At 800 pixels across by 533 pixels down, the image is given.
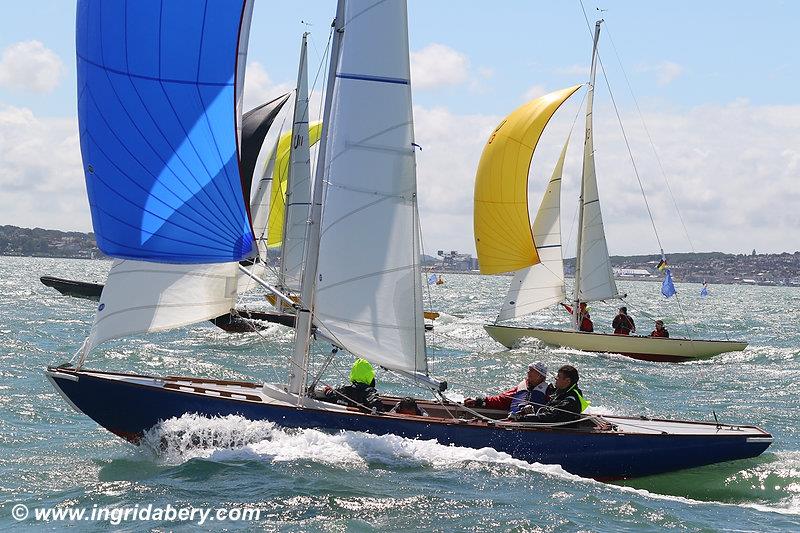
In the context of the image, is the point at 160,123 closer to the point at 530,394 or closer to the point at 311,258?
the point at 311,258

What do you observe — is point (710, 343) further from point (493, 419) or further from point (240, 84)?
point (240, 84)

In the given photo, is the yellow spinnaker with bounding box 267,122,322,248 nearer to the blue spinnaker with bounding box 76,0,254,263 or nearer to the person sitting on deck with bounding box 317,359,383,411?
the person sitting on deck with bounding box 317,359,383,411

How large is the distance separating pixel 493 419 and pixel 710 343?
569 inches

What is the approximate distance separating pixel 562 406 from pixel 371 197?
123 inches

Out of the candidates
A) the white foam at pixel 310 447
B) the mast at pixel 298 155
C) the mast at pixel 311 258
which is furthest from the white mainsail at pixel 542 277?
the white foam at pixel 310 447

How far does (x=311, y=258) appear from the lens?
11.3m

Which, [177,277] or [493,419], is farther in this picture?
[493,419]

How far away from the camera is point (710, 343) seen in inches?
960

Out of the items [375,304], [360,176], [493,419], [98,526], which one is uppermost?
[360,176]

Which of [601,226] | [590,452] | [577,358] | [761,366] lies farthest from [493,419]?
[601,226]

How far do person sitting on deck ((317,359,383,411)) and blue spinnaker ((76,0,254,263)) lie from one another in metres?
2.28

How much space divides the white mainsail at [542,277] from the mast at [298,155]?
6090mm

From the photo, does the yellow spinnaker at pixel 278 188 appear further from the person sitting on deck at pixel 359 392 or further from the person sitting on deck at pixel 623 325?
the person sitting on deck at pixel 359 392

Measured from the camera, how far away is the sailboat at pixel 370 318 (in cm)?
1080
